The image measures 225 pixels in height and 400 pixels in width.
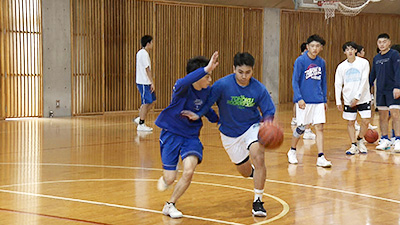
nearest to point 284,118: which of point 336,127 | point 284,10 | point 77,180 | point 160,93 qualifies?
point 336,127

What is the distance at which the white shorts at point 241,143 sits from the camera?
5.49 m

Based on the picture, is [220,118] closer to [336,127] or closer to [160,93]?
[336,127]

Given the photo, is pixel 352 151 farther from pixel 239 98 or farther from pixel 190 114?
pixel 190 114

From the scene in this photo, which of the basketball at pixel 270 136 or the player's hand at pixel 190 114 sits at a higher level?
the player's hand at pixel 190 114

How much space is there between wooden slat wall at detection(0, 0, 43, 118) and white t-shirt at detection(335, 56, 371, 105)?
25.4ft

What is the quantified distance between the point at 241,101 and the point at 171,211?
1.17m

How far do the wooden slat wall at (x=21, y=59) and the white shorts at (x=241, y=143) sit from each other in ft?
29.6

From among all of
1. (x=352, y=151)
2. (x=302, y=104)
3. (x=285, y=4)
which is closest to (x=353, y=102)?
(x=352, y=151)

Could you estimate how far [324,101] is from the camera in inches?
318

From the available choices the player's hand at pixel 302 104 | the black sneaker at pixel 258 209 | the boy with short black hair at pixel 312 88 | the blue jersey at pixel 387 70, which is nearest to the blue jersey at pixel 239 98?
the black sneaker at pixel 258 209

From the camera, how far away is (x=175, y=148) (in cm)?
536

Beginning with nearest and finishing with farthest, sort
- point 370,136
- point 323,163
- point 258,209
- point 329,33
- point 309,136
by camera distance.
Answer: point 258,209
point 323,163
point 370,136
point 309,136
point 329,33

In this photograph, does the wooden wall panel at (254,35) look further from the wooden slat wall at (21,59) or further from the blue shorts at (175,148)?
the blue shorts at (175,148)

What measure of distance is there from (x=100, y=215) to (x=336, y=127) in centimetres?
842
